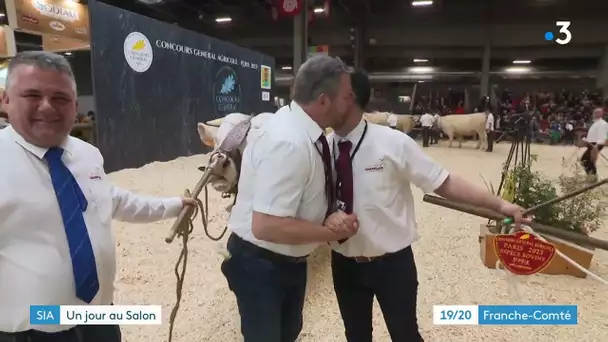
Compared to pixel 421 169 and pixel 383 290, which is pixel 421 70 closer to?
pixel 421 169

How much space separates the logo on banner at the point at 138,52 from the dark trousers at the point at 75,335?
6281mm

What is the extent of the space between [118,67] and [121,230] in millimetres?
3524

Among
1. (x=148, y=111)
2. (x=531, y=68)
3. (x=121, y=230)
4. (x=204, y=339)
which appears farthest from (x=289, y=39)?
(x=204, y=339)

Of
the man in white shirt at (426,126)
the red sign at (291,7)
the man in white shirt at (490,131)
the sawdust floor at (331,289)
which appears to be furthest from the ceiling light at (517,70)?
the sawdust floor at (331,289)

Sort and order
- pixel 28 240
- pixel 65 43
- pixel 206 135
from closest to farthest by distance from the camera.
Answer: pixel 28 240
pixel 206 135
pixel 65 43

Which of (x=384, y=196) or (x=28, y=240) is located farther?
(x=384, y=196)

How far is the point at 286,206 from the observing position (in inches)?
47.8

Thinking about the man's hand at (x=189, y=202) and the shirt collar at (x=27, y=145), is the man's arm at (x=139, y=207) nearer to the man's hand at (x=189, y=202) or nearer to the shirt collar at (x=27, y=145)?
the man's hand at (x=189, y=202)

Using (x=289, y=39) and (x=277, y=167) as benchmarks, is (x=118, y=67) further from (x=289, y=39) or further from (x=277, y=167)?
(x=289, y=39)

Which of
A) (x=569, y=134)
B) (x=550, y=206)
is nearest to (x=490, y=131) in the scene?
(x=569, y=134)

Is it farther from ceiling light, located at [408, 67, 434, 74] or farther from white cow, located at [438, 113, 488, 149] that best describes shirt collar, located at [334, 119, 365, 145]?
ceiling light, located at [408, 67, 434, 74]

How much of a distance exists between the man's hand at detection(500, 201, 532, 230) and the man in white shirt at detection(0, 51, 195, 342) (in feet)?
3.94

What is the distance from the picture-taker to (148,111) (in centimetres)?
729

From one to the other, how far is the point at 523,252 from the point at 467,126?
37.3ft
